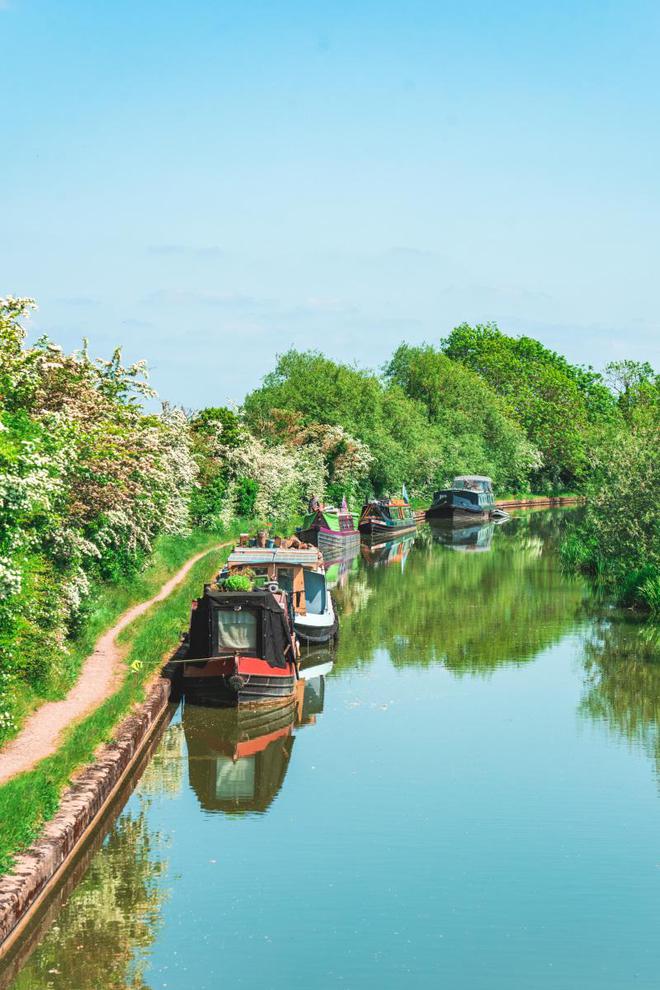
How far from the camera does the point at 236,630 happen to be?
23172mm

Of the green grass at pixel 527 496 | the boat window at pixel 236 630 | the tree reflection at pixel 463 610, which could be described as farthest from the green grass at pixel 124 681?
the green grass at pixel 527 496

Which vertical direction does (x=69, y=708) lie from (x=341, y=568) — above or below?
below

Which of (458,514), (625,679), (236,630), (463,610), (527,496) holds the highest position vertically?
(527,496)

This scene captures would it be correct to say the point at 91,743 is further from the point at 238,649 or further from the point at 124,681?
the point at 238,649

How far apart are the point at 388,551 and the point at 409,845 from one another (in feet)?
133

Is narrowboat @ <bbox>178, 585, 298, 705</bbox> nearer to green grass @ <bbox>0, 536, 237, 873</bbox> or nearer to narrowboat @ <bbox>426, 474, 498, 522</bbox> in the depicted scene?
green grass @ <bbox>0, 536, 237, 873</bbox>

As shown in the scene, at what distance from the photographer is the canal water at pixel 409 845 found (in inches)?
489

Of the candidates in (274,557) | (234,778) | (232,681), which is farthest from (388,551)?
(234,778)

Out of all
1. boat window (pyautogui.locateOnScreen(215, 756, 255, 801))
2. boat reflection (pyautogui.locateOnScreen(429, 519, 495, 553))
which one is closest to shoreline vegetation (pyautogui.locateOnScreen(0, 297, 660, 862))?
boat window (pyautogui.locateOnScreen(215, 756, 255, 801))

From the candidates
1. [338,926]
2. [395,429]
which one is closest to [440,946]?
[338,926]

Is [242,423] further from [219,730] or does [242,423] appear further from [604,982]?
[604,982]

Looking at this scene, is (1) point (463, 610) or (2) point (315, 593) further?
(1) point (463, 610)

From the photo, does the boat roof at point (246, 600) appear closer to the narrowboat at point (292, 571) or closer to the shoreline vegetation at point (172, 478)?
the shoreline vegetation at point (172, 478)

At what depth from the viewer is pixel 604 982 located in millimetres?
12055
